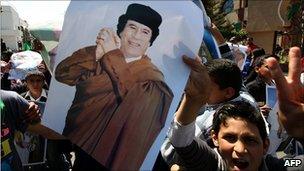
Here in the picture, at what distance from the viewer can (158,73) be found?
4.63 ft

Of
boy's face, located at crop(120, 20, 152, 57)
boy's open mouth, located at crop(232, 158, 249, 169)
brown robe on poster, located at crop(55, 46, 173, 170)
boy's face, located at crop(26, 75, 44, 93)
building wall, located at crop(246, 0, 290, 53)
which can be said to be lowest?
building wall, located at crop(246, 0, 290, 53)

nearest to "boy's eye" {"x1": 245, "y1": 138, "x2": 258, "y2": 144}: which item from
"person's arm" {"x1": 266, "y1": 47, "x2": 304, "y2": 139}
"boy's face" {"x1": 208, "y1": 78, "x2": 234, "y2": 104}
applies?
"person's arm" {"x1": 266, "y1": 47, "x2": 304, "y2": 139}

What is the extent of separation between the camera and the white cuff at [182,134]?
161cm

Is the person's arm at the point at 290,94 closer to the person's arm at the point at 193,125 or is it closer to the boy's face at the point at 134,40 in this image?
the person's arm at the point at 193,125

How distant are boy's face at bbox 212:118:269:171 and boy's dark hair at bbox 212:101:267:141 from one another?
0.02 m

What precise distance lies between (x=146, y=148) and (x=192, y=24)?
0.38m

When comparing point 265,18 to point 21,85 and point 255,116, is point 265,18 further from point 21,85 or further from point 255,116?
point 255,116

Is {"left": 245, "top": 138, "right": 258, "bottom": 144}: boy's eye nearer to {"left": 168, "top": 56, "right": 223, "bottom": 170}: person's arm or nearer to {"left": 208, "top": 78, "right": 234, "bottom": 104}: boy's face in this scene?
{"left": 168, "top": 56, "right": 223, "bottom": 170}: person's arm

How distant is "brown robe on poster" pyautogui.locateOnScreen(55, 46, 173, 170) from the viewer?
1.38m

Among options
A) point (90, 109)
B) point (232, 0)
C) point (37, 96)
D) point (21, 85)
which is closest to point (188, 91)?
point (90, 109)

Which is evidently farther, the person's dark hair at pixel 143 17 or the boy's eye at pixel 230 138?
the boy's eye at pixel 230 138

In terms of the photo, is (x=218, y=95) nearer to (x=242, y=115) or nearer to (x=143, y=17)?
(x=242, y=115)

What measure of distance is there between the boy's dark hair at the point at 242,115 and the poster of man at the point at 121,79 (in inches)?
19.0

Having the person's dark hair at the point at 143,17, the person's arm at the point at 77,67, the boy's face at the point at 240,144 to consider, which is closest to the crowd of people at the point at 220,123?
the boy's face at the point at 240,144
